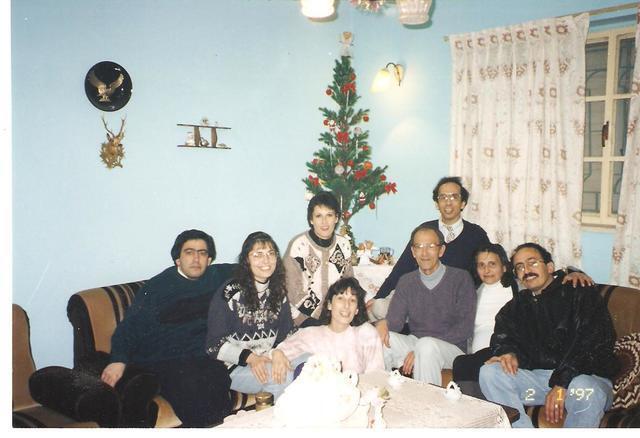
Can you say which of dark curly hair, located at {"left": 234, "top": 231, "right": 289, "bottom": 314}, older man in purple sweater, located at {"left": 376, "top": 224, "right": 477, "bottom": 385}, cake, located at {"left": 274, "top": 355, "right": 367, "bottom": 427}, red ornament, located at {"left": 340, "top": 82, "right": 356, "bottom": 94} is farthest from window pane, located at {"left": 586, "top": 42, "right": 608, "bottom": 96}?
cake, located at {"left": 274, "top": 355, "right": 367, "bottom": 427}

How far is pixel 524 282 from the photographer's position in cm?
263

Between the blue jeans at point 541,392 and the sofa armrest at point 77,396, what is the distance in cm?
170

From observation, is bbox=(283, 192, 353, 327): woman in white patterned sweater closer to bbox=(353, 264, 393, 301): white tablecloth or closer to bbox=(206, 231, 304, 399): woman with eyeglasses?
bbox=(206, 231, 304, 399): woman with eyeglasses

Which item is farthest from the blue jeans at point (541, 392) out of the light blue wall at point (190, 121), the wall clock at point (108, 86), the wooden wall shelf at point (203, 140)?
the wall clock at point (108, 86)

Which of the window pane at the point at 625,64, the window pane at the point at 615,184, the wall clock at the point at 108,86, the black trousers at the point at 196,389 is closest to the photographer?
the black trousers at the point at 196,389

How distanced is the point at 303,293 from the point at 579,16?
7.99 ft

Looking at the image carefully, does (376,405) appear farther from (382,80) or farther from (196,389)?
(382,80)

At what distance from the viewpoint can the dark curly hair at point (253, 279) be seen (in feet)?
8.59

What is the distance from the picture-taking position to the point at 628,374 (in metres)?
2.33

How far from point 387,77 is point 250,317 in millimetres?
2590

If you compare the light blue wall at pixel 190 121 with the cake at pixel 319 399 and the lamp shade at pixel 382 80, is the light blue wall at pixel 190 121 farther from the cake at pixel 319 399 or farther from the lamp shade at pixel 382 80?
the cake at pixel 319 399

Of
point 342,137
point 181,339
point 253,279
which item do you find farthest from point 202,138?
point 181,339
